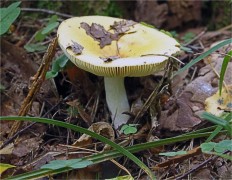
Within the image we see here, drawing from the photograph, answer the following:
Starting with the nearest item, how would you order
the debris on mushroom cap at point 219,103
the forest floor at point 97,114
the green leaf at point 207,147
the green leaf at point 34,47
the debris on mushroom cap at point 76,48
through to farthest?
1. the green leaf at point 207,147
2. the forest floor at point 97,114
3. the debris on mushroom cap at point 76,48
4. the debris on mushroom cap at point 219,103
5. the green leaf at point 34,47

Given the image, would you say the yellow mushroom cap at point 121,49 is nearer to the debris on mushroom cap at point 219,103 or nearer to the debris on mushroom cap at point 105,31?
the debris on mushroom cap at point 105,31

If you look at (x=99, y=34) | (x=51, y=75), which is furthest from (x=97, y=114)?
(x=99, y=34)

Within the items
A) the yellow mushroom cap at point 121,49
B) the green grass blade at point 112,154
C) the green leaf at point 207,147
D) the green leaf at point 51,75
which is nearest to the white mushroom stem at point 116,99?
the yellow mushroom cap at point 121,49

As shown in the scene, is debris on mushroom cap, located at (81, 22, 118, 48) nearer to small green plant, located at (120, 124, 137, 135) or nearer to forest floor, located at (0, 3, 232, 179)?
forest floor, located at (0, 3, 232, 179)

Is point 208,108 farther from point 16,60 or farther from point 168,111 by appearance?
point 16,60

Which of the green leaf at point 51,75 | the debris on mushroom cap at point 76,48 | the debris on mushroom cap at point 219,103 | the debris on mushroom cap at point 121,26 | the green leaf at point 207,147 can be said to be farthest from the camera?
the debris on mushroom cap at point 121,26

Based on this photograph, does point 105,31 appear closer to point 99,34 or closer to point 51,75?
point 99,34
